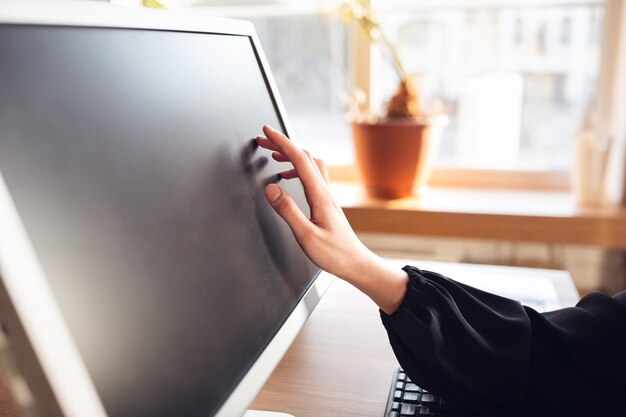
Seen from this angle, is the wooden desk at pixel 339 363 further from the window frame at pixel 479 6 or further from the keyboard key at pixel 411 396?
the window frame at pixel 479 6

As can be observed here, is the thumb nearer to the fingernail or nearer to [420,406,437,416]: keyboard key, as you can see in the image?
the fingernail

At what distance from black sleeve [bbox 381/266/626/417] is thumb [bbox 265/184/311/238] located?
0.44 feet

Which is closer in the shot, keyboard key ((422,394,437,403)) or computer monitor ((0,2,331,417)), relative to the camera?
computer monitor ((0,2,331,417))

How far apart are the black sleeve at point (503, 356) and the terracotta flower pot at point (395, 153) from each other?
1007mm

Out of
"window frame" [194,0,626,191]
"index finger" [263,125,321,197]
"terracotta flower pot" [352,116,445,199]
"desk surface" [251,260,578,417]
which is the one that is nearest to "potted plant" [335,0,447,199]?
"terracotta flower pot" [352,116,445,199]

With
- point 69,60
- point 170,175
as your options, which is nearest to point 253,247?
point 170,175

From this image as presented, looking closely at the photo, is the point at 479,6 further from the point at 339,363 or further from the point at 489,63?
the point at 339,363

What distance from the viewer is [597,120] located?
67.5 inches

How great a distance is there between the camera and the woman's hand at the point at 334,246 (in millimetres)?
599

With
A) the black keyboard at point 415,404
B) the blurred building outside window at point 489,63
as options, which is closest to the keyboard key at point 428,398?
the black keyboard at point 415,404

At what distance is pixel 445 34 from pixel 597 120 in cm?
52

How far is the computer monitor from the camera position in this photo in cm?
31

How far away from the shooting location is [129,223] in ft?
1.36

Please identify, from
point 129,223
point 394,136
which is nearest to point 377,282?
point 129,223
